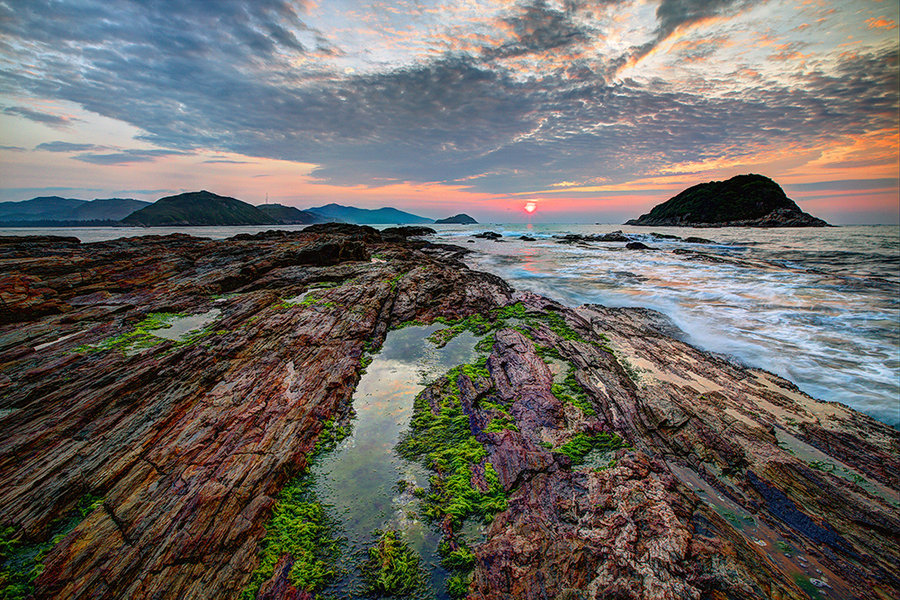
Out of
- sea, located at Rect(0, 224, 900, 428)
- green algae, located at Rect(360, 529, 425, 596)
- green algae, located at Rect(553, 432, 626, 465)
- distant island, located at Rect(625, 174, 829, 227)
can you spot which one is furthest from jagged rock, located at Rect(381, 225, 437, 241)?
distant island, located at Rect(625, 174, 829, 227)

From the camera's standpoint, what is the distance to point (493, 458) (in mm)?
5980

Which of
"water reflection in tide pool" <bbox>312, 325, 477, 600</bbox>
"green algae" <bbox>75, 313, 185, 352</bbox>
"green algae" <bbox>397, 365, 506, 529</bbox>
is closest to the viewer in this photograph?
"water reflection in tide pool" <bbox>312, 325, 477, 600</bbox>

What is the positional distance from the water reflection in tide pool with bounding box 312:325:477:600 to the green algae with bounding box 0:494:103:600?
305 cm

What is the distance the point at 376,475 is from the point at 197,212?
195338mm

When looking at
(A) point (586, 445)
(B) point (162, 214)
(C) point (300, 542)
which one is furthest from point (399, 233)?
(B) point (162, 214)

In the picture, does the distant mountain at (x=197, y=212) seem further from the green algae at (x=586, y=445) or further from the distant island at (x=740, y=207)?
the distant island at (x=740, y=207)

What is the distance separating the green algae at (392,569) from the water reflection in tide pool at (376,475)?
12cm

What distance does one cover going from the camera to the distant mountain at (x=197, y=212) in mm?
132125

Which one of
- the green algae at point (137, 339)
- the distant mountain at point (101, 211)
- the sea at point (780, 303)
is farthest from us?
the distant mountain at point (101, 211)

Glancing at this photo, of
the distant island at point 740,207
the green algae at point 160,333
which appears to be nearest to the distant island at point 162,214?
the green algae at point 160,333

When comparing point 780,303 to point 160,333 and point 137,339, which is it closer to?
point 160,333

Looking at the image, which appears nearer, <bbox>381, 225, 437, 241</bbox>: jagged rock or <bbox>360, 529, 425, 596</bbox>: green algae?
<bbox>360, 529, 425, 596</bbox>: green algae

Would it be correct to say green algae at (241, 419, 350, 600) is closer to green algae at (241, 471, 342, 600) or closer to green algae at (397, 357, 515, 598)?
green algae at (241, 471, 342, 600)

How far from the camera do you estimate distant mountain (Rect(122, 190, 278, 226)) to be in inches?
5202
